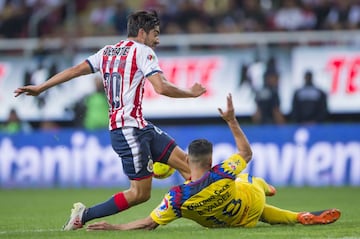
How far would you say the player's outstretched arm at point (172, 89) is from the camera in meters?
9.77

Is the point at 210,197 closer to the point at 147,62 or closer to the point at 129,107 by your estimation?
the point at 129,107

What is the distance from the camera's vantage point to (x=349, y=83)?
69.2 feet

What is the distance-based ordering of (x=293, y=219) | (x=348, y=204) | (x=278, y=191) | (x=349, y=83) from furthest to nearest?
(x=349, y=83)
(x=278, y=191)
(x=348, y=204)
(x=293, y=219)

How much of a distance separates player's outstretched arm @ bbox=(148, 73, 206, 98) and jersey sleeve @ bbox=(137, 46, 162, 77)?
66 millimetres

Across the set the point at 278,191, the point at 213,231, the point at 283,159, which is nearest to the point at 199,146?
the point at 213,231

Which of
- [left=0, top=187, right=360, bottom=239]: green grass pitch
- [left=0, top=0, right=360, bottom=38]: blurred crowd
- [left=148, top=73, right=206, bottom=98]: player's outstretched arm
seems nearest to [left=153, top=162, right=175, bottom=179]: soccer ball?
[left=0, top=187, right=360, bottom=239]: green grass pitch

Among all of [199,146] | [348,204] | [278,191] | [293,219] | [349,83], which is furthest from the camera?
[349,83]

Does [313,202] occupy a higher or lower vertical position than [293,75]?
lower

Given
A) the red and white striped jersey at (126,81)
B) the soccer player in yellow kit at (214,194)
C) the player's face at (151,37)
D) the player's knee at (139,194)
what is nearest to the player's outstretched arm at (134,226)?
the soccer player in yellow kit at (214,194)

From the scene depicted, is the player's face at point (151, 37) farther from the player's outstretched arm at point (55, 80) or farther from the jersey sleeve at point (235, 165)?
the jersey sleeve at point (235, 165)

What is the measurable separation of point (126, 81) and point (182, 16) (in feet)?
41.2

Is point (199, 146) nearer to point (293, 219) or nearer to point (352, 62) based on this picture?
point (293, 219)

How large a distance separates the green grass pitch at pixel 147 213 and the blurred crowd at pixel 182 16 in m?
4.77

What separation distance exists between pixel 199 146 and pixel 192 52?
12741mm
